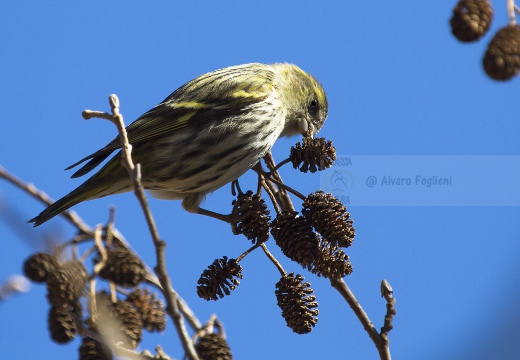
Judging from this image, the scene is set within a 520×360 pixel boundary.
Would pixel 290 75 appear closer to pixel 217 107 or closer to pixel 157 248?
pixel 217 107

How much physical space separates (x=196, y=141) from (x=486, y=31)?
1965mm

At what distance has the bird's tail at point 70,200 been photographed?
368cm

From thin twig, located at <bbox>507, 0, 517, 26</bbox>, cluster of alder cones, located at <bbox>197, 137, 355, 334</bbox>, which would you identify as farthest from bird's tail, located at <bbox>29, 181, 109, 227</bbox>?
thin twig, located at <bbox>507, 0, 517, 26</bbox>

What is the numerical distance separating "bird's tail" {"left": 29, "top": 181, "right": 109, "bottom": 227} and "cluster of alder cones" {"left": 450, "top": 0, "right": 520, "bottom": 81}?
79.8 inches

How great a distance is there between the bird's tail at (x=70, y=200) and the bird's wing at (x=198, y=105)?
0.10 m

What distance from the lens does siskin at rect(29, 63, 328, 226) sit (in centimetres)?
400

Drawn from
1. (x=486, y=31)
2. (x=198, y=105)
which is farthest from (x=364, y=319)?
(x=198, y=105)

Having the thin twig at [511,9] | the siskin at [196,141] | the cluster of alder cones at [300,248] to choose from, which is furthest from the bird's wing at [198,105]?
the thin twig at [511,9]

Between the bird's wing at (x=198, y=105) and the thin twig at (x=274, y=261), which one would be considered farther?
the bird's wing at (x=198, y=105)

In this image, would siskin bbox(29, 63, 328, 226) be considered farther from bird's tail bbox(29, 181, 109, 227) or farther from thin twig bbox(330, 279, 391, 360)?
thin twig bbox(330, 279, 391, 360)

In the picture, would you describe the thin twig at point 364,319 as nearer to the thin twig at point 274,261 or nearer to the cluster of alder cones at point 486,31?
the thin twig at point 274,261

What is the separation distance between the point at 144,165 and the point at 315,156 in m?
1.10

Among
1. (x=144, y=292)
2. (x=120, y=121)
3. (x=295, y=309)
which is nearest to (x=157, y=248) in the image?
(x=120, y=121)

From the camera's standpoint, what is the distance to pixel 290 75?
496cm
